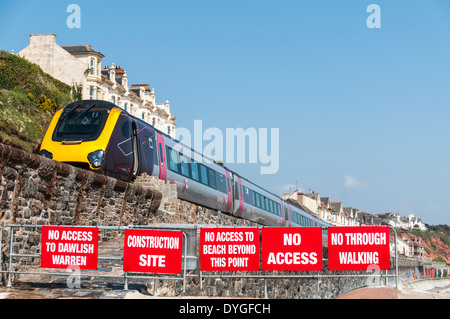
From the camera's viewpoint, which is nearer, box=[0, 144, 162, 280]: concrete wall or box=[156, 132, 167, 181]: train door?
box=[0, 144, 162, 280]: concrete wall

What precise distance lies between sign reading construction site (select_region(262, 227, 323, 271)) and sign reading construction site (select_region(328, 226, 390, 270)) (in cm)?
25

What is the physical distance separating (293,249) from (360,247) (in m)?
1.11

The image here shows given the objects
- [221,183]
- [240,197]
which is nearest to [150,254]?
[221,183]

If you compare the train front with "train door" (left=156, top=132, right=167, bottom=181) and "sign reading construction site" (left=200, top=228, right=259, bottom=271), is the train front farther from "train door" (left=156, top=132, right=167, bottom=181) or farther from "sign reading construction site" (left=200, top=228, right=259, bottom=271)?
"sign reading construction site" (left=200, top=228, right=259, bottom=271)

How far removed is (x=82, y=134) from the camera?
15.6m

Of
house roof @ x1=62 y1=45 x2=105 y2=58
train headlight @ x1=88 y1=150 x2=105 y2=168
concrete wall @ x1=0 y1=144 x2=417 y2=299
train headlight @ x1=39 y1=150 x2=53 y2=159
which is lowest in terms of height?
concrete wall @ x1=0 y1=144 x2=417 y2=299

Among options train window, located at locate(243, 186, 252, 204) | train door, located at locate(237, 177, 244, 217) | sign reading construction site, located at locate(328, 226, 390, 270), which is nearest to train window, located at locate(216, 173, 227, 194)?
train door, located at locate(237, 177, 244, 217)

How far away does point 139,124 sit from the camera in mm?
17406

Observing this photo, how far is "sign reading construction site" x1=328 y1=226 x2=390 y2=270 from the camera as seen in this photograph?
9.64m

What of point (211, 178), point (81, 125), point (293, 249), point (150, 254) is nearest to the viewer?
point (150, 254)

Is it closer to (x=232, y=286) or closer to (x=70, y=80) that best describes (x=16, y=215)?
(x=232, y=286)

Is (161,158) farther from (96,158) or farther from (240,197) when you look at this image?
(240,197)

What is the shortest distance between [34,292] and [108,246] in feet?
12.7
